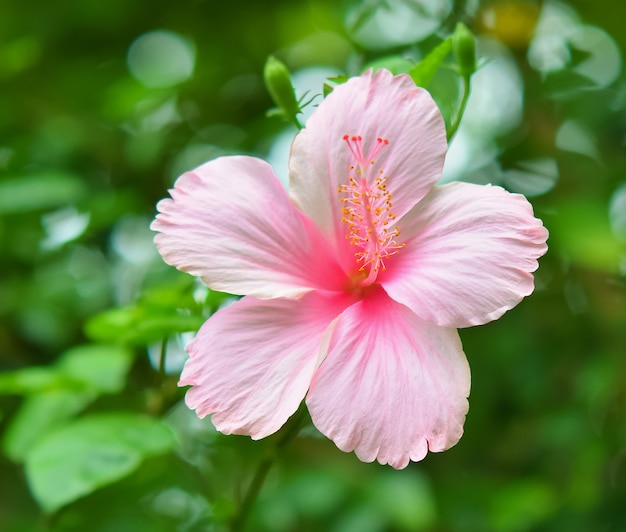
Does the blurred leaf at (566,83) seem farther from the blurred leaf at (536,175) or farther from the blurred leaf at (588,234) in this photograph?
the blurred leaf at (588,234)

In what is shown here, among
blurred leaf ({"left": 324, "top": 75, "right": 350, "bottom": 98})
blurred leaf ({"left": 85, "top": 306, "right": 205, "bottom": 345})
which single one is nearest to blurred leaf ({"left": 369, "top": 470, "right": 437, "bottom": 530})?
blurred leaf ({"left": 85, "top": 306, "right": 205, "bottom": 345})

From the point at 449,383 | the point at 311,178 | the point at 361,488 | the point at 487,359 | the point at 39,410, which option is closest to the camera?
the point at 449,383

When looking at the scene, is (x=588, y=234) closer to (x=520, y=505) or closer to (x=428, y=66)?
(x=520, y=505)

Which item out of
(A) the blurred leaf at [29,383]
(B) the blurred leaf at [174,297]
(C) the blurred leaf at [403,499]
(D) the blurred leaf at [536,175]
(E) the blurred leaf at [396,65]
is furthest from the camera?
(D) the blurred leaf at [536,175]

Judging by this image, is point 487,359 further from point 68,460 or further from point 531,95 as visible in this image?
point 68,460

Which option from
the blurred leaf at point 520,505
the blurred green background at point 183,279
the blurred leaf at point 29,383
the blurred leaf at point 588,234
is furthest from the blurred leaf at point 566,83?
the blurred leaf at point 29,383

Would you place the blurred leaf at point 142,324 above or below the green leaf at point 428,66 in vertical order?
below

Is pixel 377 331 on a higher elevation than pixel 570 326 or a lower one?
higher

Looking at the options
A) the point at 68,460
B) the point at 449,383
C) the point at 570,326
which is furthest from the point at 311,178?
the point at 570,326
